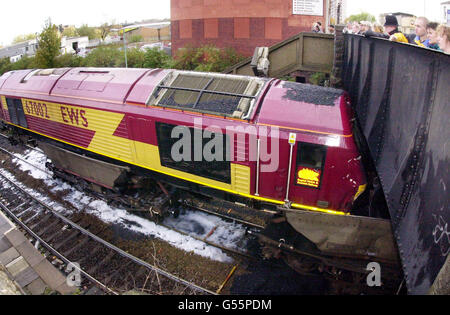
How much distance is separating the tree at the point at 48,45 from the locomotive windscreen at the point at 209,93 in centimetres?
2215

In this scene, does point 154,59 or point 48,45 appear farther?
point 154,59

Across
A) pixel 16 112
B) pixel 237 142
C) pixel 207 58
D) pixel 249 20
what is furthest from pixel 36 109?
pixel 249 20

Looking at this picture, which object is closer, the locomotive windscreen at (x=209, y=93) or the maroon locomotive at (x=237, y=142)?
the maroon locomotive at (x=237, y=142)

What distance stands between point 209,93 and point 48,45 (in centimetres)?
2403

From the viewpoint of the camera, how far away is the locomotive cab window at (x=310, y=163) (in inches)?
250

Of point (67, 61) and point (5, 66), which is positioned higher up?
point (67, 61)

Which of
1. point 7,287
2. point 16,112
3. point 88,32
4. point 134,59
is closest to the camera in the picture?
point 7,287

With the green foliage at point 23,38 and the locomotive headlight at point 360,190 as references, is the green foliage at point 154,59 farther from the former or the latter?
the green foliage at point 23,38

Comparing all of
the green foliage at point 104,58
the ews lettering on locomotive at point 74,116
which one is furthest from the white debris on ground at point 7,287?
the green foliage at point 104,58

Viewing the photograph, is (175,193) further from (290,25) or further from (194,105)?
(290,25)

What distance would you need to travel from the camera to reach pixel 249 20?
828 inches

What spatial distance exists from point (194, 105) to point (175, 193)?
3098 millimetres

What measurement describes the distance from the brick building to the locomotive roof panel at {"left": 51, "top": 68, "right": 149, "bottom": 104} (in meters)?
13.3

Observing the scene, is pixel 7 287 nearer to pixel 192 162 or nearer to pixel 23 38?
pixel 192 162
